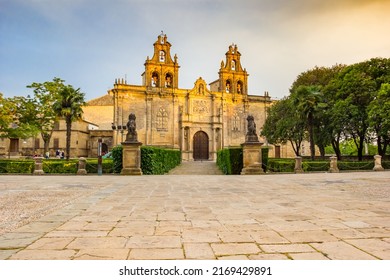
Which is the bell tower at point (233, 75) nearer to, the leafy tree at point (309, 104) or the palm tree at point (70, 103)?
the leafy tree at point (309, 104)

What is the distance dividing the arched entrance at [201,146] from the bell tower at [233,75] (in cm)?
703

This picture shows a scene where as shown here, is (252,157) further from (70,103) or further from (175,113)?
(175,113)

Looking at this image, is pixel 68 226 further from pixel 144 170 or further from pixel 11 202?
pixel 144 170

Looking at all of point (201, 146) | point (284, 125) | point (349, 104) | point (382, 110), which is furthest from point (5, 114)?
point (382, 110)

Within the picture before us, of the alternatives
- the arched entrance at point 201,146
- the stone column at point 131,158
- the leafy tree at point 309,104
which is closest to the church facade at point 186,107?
the arched entrance at point 201,146

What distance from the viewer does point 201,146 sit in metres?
39.5

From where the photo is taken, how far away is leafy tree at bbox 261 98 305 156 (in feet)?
93.0

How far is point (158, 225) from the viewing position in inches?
151

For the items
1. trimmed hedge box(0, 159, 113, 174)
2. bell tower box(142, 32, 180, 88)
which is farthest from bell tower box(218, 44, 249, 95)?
trimmed hedge box(0, 159, 113, 174)

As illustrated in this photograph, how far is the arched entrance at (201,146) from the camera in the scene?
39281 mm

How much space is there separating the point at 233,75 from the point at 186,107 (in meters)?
8.57

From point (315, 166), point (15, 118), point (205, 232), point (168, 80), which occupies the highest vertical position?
point (168, 80)

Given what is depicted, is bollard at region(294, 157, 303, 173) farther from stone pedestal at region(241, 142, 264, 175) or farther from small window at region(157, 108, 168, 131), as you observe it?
small window at region(157, 108, 168, 131)
